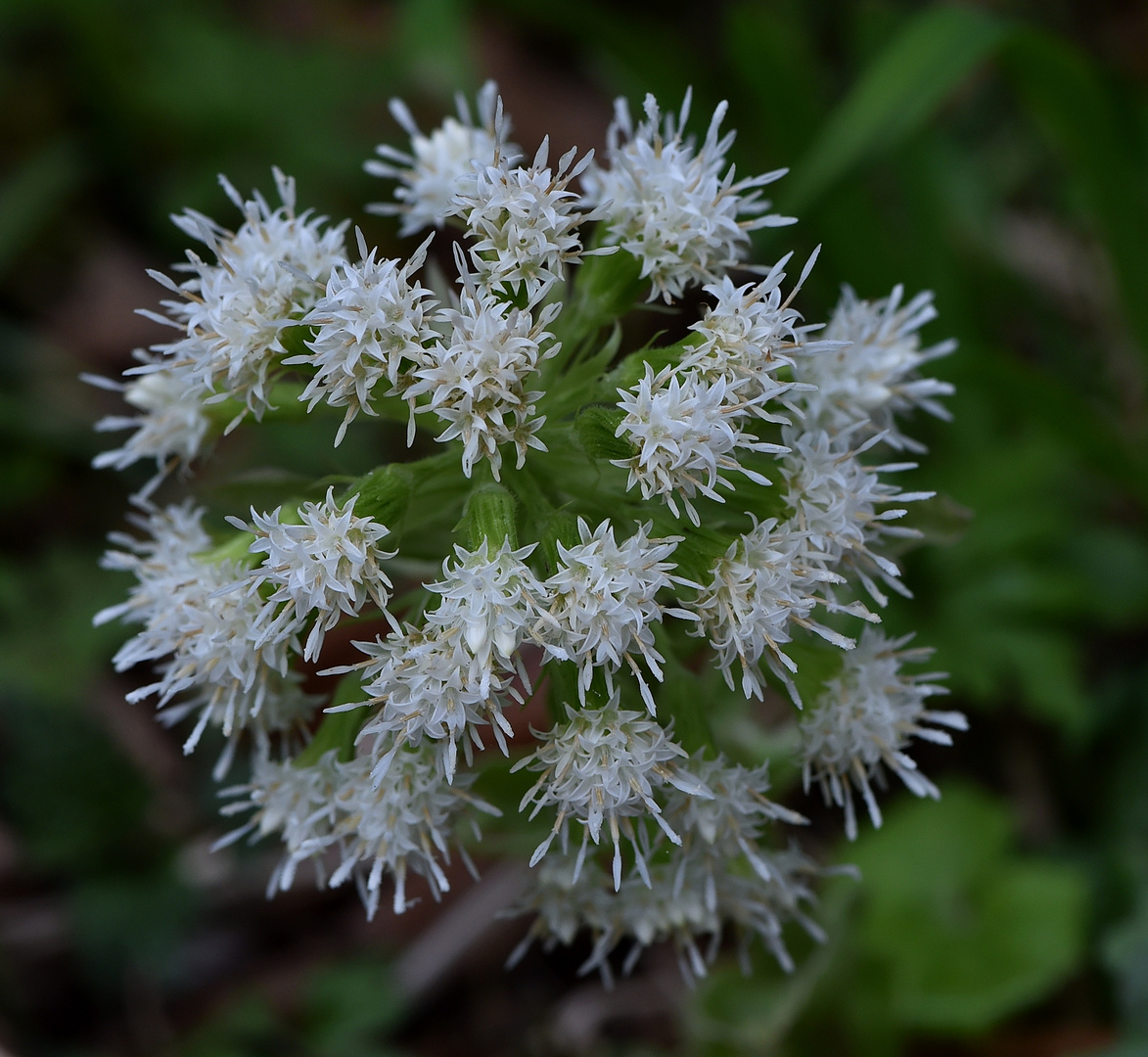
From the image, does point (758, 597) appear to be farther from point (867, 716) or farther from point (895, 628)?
point (895, 628)

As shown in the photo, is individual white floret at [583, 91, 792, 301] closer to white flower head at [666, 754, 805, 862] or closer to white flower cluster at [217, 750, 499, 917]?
white flower head at [666, 754, 805, 862]

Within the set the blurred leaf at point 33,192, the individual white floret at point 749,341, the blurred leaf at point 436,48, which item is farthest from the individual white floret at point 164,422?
the blurred leaf at point 33,192

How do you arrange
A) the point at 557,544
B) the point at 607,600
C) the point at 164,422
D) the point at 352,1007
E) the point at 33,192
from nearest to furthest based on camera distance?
the point at 607,600 → the point at 557,544 → the point at 164,422 → the point at 352,1007 → the point at 33,192

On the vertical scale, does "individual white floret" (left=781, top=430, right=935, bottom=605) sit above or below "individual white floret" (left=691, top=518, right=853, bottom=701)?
above

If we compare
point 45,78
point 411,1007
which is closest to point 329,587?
point 411,1007

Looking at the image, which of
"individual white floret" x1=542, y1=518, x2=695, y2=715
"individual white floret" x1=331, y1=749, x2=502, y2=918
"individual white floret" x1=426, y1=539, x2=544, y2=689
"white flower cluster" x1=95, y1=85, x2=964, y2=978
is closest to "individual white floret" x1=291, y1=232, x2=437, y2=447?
"white flower cluster" x1=95, y1=85, x2=964, y2=978

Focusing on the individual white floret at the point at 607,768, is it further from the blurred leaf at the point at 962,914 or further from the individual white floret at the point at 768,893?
the blurred leaf at the point at 962,914

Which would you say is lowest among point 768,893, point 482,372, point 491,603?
point 768,893

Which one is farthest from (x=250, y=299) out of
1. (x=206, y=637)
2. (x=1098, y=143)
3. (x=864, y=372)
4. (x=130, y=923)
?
(x=1098, y=143)
